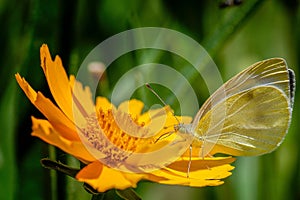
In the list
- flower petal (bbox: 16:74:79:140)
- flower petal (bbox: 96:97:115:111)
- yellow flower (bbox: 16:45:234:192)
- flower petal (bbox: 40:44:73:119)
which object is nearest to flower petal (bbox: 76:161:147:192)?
yellow flower (bbox: 16:45:234:192)

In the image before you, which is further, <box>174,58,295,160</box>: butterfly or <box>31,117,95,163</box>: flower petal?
<box>174,58,295,160</box>: butterfly

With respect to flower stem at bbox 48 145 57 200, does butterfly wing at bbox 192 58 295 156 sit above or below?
above

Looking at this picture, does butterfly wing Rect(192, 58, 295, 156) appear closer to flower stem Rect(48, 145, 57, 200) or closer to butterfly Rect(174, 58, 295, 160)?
butterfly Rect(174, 58, 295, 160)

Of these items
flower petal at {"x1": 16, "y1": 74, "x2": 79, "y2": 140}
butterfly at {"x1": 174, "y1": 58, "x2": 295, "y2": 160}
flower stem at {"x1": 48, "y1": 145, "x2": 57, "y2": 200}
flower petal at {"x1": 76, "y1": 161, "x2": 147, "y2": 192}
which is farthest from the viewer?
butterfly at {"x1": 174, "y1": 58, "x2": 295, "y2": 160}

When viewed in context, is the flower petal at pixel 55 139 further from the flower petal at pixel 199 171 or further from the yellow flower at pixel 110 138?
the flower petal at pixel 199 171

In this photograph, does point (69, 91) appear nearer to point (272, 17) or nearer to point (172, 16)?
point (172, 16)

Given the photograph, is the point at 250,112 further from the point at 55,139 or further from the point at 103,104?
the point at 55,139
